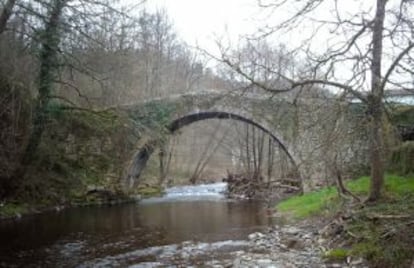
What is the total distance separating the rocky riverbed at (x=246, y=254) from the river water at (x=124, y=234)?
0.06 ft

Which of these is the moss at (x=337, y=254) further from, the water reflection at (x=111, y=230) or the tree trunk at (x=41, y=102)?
the tree trunk at (x=41, y=102)

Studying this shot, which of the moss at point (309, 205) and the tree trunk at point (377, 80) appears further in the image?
the moss at point (309, 205)

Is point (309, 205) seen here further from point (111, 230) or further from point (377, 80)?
point (377, 80)

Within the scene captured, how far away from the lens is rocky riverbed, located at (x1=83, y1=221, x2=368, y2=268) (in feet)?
23.3

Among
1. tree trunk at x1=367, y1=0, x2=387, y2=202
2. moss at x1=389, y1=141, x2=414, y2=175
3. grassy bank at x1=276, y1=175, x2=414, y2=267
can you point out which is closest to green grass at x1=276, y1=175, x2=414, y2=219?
grassy bank at x1=276, y1=175, x2=414, y2=267

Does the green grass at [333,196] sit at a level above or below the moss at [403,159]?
below

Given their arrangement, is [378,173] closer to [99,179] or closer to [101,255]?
[101,255]

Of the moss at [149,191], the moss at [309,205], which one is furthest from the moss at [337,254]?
the moss at [149,191]

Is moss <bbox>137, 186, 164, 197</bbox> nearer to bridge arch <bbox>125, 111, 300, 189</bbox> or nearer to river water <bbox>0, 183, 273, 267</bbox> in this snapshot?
bridge arch <bbox>125, 111, 300, 189</bbox>

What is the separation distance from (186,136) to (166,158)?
4070 millimetres

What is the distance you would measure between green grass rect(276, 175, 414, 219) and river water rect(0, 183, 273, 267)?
2.53 ft

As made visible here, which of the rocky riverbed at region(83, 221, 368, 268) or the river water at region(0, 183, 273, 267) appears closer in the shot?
the rocky riverbed at region(83, 221, 368, 268)

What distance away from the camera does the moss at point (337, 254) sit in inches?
269

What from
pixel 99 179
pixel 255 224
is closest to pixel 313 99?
pixel 255 224
